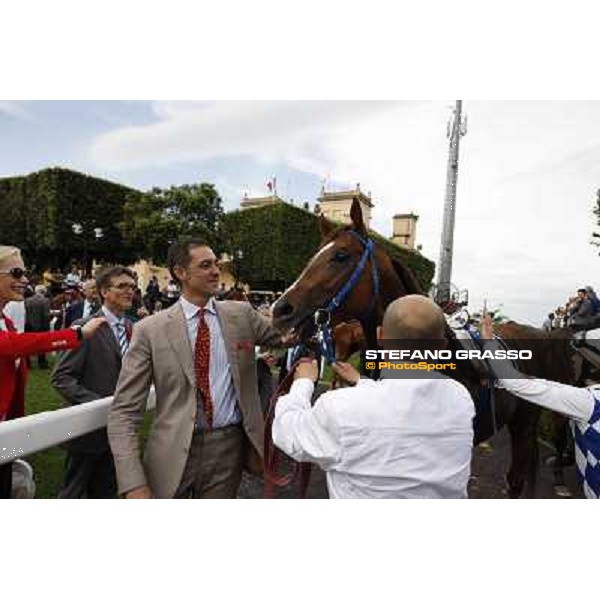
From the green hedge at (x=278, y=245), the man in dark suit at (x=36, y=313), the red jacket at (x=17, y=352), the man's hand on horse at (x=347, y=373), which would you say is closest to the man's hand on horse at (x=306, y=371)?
the man's hand on horse at (x=347, y=373)

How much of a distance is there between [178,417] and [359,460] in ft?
3.16

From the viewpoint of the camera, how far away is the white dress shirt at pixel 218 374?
7.61 feet

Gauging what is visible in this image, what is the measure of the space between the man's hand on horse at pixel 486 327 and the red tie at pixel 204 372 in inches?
58.9

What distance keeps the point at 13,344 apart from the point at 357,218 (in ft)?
5.99

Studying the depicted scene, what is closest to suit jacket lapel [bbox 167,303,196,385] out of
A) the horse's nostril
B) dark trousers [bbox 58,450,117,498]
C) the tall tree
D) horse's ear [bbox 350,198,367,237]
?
A: the horse's nostril

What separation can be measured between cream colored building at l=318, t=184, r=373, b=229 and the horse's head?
0.08 m

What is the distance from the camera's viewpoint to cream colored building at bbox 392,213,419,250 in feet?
10.1

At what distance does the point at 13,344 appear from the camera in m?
2.26

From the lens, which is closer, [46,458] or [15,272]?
[15,272]

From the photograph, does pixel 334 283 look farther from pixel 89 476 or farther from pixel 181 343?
pixel 89 476

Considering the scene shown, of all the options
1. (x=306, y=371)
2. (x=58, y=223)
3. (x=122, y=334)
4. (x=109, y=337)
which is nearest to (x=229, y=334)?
(x=306, y=371)

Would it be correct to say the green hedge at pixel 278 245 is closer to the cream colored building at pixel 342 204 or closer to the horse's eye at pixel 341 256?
the cream colored building at pixel 342 204

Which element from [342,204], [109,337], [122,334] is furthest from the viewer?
[122,334]

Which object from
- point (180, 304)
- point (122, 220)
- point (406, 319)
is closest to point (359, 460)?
point (406, 319)
